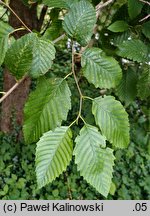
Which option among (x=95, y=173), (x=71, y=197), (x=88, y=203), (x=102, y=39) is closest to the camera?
(x=95, y=173)

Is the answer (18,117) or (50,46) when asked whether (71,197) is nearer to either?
(18,117)

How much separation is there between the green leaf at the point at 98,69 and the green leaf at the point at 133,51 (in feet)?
0.68

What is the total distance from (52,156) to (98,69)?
0.77 ft

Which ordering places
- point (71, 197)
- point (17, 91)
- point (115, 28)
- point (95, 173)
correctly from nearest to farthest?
point (95, 173)
point (115, 28)
point (71, 197)
point (17, 91)

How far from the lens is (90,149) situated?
2.45 ft

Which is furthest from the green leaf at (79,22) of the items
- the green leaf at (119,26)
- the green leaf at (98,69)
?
the green leaf at (119,26)

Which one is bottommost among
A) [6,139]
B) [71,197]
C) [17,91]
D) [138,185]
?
[138,185]

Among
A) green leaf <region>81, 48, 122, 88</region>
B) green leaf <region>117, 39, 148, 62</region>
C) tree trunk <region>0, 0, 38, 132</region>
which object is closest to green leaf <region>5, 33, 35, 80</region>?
green leaf <region>81, 48, 122, 88</region>

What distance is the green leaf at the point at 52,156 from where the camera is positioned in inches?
29.4

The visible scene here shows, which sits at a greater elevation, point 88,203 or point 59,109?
point 59,109

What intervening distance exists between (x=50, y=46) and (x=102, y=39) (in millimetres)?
578

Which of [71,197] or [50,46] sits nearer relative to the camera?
[50,46]

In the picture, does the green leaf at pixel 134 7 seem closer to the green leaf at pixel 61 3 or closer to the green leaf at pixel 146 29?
the green leaf at pixel 146 29

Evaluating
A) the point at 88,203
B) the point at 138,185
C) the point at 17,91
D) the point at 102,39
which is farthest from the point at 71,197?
the point at 102,39
